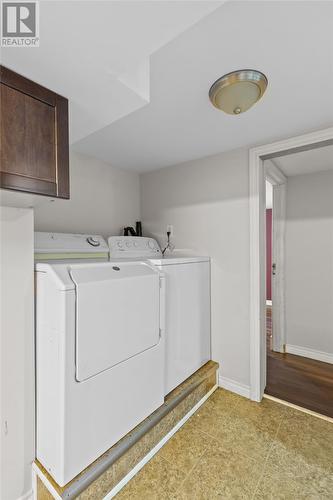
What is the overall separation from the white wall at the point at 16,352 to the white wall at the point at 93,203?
2.51ft

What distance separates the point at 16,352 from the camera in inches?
46.8

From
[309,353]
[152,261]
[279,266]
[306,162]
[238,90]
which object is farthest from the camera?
[279,266]

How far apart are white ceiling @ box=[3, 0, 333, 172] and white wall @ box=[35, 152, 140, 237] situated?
2.25 feet

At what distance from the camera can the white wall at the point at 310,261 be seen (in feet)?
9.20

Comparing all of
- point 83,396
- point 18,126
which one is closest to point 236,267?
point 83,396

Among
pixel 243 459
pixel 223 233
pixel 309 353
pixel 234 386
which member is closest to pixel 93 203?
pixel 223 233

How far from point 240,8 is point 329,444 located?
2.51m

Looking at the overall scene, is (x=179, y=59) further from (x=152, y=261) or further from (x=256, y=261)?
(x=256, y=261)

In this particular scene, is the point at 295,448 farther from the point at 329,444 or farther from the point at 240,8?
the point at 240,8

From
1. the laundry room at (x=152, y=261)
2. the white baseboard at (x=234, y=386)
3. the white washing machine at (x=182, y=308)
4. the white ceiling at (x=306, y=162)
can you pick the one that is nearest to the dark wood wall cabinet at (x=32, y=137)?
the laundry room at (x=152, y=261)

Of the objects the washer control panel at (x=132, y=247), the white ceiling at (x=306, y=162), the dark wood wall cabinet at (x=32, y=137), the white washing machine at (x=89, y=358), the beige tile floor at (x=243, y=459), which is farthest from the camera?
the white ceiling at (x=306, y=162)

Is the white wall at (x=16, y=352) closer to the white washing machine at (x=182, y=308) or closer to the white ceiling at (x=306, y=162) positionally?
the white washing machine at (x=182, y=308)

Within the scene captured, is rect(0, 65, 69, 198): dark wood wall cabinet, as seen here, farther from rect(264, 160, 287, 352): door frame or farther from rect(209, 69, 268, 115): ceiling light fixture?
rect(264, 160, 287, 352): door frame

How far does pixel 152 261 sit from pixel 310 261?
90.0 inches
